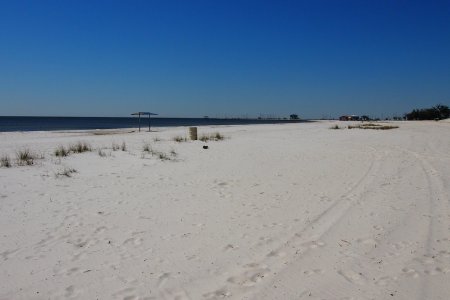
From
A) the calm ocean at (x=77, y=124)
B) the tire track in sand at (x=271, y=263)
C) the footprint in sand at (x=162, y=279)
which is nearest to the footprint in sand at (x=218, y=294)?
the tire track in sand at (x=271, y=263)

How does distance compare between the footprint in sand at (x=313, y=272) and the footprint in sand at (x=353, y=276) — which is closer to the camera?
the footprint in sand at (x=353, y=276)

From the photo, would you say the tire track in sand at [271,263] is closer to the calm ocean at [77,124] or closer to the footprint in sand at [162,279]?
the footprint in sand at [162,279]

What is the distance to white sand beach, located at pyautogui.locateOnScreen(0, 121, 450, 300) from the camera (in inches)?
131

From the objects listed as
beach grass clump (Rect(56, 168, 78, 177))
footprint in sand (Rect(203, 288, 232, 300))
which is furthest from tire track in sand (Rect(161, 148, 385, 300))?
beach grass clump (Rect(56, 168, 78, 177))

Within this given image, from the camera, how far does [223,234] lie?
15.5ft

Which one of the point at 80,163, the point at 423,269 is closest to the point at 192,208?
the point at 423,269

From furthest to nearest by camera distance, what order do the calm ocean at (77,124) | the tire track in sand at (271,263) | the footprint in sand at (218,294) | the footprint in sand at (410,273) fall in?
1. the calm ocean at (77,124)
2. the footprint in sand at (410,273)
3. the tire track in sand at (271,263)
4. the footprint in sand at (218,294)

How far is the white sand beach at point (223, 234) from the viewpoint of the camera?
3.34m

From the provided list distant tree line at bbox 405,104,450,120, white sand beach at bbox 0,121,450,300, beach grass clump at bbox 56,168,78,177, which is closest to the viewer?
white sand beach at bbox 0,121,450,300

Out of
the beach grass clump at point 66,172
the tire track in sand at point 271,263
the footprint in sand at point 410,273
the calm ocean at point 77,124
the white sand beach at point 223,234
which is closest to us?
the tire track in sand at point 271,263

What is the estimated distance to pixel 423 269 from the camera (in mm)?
3602

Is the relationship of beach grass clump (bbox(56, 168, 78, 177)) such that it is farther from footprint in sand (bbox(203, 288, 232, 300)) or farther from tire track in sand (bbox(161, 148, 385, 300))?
footprint in sand (bbox(203, 288, 232, 300))

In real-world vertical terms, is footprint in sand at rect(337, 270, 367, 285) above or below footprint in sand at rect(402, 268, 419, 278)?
below

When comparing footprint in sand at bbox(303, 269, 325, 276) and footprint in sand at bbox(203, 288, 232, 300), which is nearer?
footprint in sand at bbox(203, 288, 232, 300)
